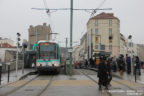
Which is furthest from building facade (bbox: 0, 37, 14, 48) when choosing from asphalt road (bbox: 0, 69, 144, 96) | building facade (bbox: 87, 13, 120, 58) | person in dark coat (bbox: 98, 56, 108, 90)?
person in dark coat (bbox: 98, 56, 108, 90)

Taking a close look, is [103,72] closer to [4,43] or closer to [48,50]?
[48,50]

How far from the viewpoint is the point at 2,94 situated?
469 inches

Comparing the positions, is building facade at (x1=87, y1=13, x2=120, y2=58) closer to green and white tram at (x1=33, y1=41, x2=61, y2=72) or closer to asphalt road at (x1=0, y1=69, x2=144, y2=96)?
A: green and white tram at (x1=33, y1=41, x2=61, y2=72)

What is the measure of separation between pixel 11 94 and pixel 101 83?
4.45m

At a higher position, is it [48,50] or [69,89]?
[48,50]

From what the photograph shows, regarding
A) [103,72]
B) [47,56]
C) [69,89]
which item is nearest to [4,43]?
[47,56]

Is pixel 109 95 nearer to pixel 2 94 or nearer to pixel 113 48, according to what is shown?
pixel 2 94

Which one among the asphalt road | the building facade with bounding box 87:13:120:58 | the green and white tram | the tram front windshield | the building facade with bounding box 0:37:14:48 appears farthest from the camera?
the building facade with bounding box 0:37:14:48

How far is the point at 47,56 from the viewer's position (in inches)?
981

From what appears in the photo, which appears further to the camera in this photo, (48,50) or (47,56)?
(48,50)

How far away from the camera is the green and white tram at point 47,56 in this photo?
2477cm

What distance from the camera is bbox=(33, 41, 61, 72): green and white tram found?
2477cm

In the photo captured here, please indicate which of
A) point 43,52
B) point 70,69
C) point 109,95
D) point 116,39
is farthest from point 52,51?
point 116,39

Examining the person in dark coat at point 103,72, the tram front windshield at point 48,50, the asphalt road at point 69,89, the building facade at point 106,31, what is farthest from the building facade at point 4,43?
the person in dark coat at point 103,72
